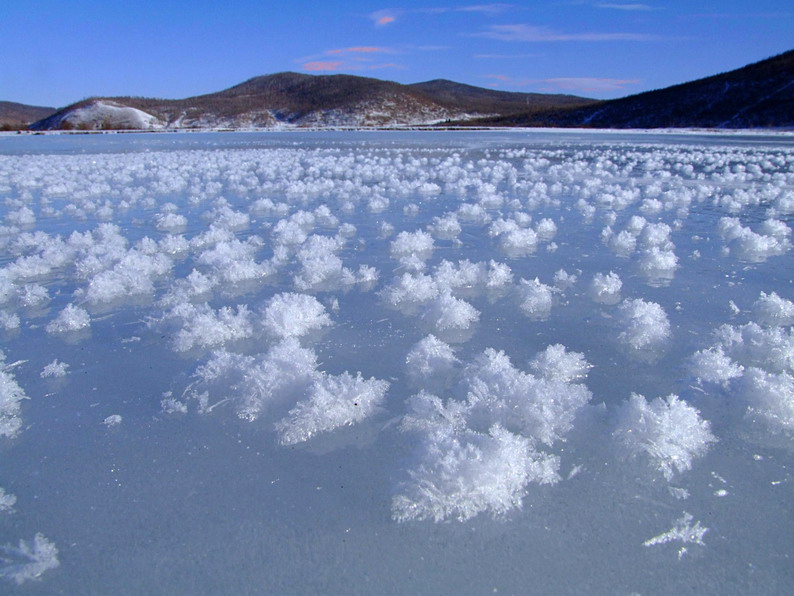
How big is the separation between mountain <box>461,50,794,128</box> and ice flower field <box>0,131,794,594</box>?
39.1 metres

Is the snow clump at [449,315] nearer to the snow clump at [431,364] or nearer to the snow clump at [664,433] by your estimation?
the snow clump at [431,364]

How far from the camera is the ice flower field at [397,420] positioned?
1754 millimetres

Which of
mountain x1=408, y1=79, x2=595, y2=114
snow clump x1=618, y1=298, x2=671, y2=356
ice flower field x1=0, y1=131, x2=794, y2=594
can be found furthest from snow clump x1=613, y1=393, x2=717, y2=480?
mountain x1=408, y1=79, x2=595, y2=114

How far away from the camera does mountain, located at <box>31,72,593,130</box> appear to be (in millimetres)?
67625

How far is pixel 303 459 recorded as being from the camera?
2199mm

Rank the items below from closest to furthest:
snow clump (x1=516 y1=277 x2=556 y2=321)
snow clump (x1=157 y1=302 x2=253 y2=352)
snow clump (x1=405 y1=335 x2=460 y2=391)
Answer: snow clump (x1=405 y1=335 x2=460 y2=391)
snow clump (x1=157 y1=302 x2=253 y2=352)
snow clump (x1=516 y1=277 x2=556 y2=321)

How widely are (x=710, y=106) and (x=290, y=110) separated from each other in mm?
53279

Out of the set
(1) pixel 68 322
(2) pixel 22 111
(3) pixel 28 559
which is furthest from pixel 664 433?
(2) pixel 22 111

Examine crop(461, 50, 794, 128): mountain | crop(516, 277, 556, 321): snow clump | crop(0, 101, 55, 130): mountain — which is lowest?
crop(516, 277, 556, 321): snow clump

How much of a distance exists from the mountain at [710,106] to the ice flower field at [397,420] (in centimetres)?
3906

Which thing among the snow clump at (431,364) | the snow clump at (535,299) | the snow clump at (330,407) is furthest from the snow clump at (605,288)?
the snow clump at (330,407)

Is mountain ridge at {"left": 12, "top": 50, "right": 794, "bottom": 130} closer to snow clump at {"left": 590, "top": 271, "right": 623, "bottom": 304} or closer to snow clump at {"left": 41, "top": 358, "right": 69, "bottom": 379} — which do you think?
snow clump at {"left": 590, "top": 271, "right": 623, "bottom": 304}

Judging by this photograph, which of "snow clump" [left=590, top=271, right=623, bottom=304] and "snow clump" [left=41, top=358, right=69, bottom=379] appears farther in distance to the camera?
"snow clump" [left=590, top=271, right=623, bottom=304]

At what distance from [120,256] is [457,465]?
3938 millimetres
